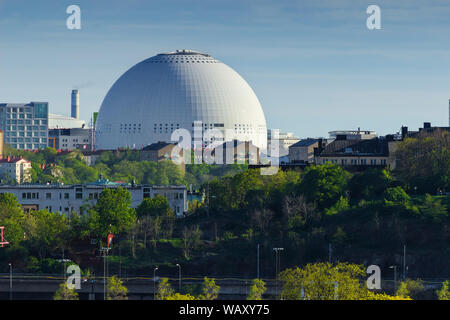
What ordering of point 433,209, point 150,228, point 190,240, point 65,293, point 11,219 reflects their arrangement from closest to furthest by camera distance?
point 65,293 < point 433,209 < point 190,240 < point 150,228 < point 11,219

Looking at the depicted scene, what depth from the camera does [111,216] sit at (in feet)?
316

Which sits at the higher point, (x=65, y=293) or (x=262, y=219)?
(x=262, y=219)

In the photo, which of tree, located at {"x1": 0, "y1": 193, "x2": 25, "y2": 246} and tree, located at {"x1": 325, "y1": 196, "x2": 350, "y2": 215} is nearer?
tree, located at {"x1": 0, "y1": 193, "x2": 25, "y2": 246}

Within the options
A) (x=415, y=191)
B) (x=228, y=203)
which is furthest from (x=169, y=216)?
(x=415, y=191)

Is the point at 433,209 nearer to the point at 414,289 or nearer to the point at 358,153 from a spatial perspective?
the point at 414,289

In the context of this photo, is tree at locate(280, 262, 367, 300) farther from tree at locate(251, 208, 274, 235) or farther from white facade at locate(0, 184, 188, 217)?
white facade at locate(0, 184, 188, 217)

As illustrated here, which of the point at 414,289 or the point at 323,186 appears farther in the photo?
the point at 323,186

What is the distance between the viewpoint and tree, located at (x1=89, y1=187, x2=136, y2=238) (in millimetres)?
94812

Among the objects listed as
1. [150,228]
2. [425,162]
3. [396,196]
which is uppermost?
[425,162]

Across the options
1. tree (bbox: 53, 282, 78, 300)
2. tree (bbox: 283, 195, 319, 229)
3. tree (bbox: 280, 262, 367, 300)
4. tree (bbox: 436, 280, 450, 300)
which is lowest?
tree (bbox: 53, 282, 78, 300)

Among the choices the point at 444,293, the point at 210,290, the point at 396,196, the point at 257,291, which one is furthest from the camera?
the point at 396,196

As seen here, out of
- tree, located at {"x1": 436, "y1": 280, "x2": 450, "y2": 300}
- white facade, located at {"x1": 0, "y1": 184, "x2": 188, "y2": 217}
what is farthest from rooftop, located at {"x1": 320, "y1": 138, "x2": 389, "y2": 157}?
tree, located at {"x1": 436, "y1": 280, "x2": 450, "y2": 300}

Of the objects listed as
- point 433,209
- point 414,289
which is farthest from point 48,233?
point 414,289

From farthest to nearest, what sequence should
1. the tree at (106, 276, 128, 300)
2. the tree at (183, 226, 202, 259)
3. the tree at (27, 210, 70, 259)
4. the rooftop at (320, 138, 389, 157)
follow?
the rooftop at (320, 138, 389, 157), the tree at (27, 210, 70, 259), the tree at (183, 226, 202, 259), the tree at (106, 276, 128, 300)
